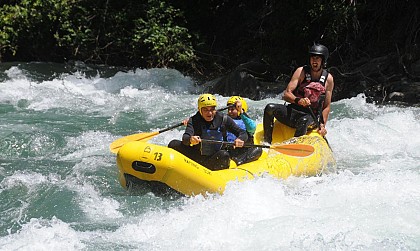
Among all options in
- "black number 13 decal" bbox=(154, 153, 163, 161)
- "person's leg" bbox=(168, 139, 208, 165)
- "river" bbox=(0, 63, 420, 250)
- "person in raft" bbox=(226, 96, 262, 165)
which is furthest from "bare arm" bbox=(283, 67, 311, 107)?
"black number 13 decal" bbox=(154, 153, 163, 161)

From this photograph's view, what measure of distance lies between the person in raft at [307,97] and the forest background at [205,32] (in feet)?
13.5

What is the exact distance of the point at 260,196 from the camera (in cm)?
609

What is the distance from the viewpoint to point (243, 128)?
272 inches

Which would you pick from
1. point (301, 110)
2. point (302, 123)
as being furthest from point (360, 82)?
point (302, 123)

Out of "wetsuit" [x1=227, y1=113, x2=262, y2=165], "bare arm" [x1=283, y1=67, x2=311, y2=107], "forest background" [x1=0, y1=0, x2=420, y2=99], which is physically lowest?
"forest background" [x1=0, y1=0, x2=420, y2=99]

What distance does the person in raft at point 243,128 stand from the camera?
685cm

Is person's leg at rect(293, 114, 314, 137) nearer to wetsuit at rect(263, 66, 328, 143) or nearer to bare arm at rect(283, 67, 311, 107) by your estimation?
wetsuit at rect(263, 66, 328, 143)

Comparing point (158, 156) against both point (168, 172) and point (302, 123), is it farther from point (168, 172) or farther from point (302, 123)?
point (302, 123)

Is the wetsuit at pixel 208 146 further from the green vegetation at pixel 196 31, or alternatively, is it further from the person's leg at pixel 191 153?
the green vegetation at pixel 196 31

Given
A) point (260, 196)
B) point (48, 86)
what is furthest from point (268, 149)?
point (48, 86)

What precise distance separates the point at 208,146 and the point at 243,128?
1.93 ft

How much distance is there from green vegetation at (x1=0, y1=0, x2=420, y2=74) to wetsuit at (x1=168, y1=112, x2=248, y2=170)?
19.2 ft

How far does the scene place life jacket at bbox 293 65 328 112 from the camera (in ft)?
24.7

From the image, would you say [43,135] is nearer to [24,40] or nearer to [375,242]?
[375,242]
